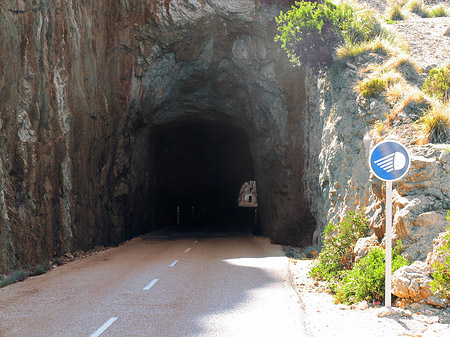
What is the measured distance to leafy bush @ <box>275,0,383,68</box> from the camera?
17062mm

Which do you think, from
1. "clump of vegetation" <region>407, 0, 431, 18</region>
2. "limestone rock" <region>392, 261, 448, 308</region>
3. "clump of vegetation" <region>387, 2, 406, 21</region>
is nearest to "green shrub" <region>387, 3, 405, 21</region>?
"clump of vegetation" <region>387, 2, 406, 21</region>

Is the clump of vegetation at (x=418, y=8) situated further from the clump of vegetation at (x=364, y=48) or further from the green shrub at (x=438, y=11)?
the clump of vegetation at (x=364, y=48)

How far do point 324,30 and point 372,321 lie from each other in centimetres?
1338

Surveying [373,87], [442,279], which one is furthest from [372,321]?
[373,87]

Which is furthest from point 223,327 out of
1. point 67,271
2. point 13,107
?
point 13,107

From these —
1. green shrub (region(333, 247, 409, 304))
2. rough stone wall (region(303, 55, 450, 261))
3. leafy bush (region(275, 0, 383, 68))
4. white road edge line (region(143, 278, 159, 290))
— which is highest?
leafy bush (region(275, 0, 383, 68))

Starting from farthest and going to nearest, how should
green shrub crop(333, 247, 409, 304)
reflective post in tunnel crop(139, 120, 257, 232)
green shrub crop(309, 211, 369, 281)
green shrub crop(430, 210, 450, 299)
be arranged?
reflective post in tunnel crop(139, 120, 257, 232) < green shrub crop(309, 211, 369, 281) < green shrub crop(333, 247, 409, 304) < green shrub crop(430, 210, 450, 299)

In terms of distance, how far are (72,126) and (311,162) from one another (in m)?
10.3

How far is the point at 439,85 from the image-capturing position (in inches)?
480

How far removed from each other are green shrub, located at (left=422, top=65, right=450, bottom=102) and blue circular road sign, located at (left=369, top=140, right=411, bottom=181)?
5.41 m

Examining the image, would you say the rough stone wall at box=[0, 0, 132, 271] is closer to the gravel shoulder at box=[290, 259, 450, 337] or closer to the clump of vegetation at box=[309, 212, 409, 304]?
the clump of vegetation at box=[309, 212, 409, 304]

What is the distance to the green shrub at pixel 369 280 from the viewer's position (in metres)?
8.07

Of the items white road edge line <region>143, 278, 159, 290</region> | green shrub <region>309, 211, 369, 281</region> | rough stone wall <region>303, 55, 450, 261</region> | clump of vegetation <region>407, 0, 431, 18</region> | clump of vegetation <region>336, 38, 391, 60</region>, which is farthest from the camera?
clump of vegetation <region>407, 0, 431, 18</region>

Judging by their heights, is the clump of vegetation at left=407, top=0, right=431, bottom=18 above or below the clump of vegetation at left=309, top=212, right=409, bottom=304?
above
